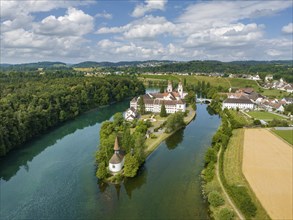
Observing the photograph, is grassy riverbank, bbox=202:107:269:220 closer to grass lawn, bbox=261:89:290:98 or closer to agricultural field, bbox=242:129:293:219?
→ agricultural field, bbox=242:129:293:219

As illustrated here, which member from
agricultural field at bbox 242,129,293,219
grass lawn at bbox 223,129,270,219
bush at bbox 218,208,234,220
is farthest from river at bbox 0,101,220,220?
agricultural field at bbox 242,129,293,219

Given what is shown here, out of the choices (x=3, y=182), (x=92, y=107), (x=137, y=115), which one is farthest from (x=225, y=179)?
(x=92, y=107)

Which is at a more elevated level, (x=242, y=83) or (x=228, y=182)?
(x=228, y=182)

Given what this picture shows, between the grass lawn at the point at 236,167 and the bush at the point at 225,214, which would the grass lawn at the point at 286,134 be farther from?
the bush at the point at 225,214

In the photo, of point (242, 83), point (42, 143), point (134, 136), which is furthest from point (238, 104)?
point (242, 83)

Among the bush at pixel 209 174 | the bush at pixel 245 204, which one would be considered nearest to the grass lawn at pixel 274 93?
the bush at pixel 209 174

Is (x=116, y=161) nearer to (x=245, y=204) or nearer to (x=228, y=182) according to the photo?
(x=228, y=182)

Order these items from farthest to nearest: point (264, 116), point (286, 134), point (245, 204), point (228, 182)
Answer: point (264, 116), point (286, 134), point (228, 182), point (245, 204)

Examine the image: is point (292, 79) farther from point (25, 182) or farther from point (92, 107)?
point (25, 182)
